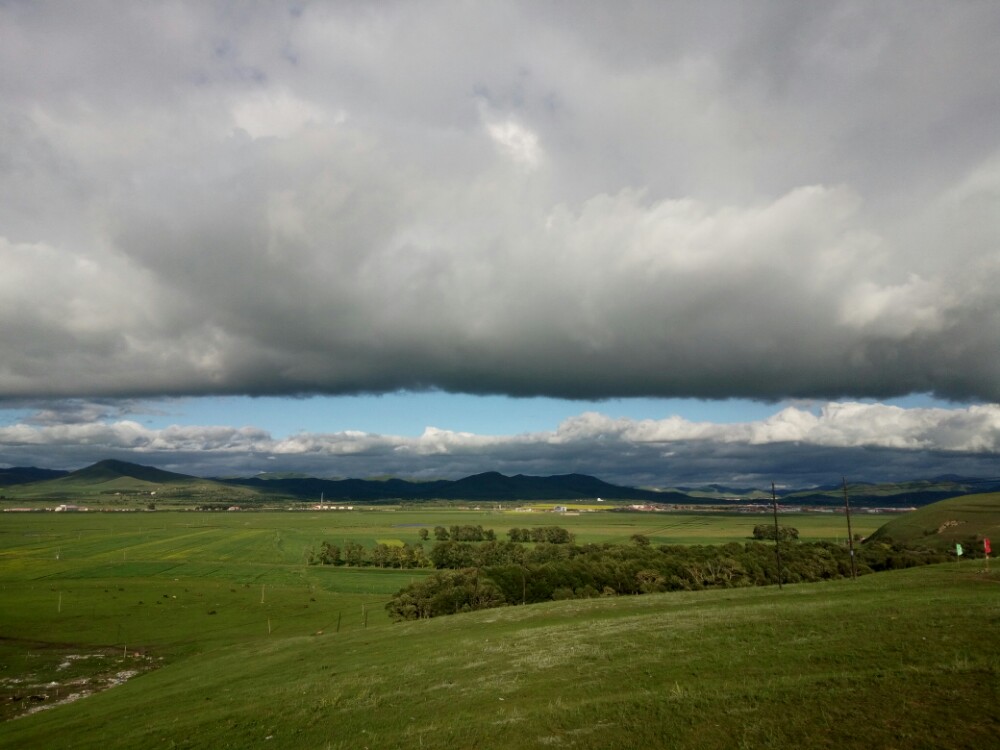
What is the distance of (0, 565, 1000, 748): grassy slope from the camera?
57.4 ft

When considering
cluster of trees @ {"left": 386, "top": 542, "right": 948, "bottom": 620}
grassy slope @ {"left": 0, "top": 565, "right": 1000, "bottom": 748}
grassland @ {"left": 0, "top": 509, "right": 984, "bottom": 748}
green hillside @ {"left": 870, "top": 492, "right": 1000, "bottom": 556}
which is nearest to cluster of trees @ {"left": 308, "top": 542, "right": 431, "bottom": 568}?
cluster of trees @ {"left": 386, "top": 542, "right": 948, "bottom": 620}

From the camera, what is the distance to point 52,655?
Answer: 232ft

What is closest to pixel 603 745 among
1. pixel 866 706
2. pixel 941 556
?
pixel 866 706

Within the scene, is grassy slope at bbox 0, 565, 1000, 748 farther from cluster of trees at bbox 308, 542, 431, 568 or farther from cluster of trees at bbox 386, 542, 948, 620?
cluster of trees at bbox 308, 542, 431, 568

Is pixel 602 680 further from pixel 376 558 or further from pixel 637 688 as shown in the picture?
pixel 376 558

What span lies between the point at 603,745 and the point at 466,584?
251 feet

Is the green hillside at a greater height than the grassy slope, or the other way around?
the grassy slope

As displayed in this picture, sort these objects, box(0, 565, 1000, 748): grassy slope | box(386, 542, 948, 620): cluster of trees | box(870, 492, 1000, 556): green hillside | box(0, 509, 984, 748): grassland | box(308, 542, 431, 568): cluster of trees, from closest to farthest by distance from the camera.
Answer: box(0, 565, 1000, 748): grassy slope < box(0, 509, 984, 748): grassland < box(386, 542, 948, 620): cluster of trees < box(870, 492, 1000, 556): green hillside < box(308, 542, 431, 568): cluster of trees

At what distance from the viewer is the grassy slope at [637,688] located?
17.5 m

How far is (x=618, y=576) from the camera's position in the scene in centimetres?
9381

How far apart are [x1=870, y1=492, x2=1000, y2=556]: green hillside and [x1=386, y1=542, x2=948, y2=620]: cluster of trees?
31715 millimetres

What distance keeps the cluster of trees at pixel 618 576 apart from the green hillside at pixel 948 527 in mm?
31715

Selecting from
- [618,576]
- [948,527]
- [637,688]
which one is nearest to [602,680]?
[637,688]

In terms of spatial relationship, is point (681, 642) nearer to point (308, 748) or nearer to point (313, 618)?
point (308, 748)
